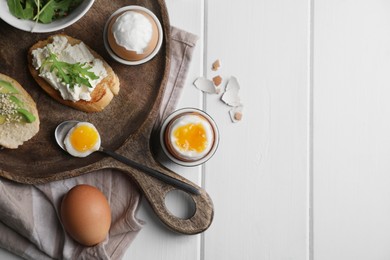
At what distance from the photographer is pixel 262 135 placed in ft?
5.33

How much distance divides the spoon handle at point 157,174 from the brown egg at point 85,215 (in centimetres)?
11

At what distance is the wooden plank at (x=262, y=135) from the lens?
1.60 meters

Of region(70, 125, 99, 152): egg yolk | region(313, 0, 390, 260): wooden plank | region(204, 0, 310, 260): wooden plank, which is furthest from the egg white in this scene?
region(313, 0, 390, 260): wooden plank

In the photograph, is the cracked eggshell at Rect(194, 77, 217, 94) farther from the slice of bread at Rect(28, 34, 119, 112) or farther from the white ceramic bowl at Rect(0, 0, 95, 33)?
the white ceramic bowl at Rect(0, 0, 95, 33)

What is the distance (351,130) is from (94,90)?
0.79m

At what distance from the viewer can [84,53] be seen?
1.47 meters

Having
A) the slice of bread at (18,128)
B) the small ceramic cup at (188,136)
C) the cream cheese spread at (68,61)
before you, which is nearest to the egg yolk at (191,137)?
the small ceramic cup at (188,136)

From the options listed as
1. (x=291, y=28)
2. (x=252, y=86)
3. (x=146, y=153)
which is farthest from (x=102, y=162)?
(x=291, y=28)

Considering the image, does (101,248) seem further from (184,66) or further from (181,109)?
(184,66)

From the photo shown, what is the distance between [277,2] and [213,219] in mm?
673

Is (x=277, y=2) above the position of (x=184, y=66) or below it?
above

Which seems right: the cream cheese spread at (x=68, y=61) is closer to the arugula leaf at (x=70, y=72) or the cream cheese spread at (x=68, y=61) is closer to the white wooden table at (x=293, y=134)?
the arugula leaf at (x=70, y=72)

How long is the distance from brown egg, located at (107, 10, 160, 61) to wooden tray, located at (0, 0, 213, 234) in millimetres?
48

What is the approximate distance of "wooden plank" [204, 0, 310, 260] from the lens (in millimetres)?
1604
